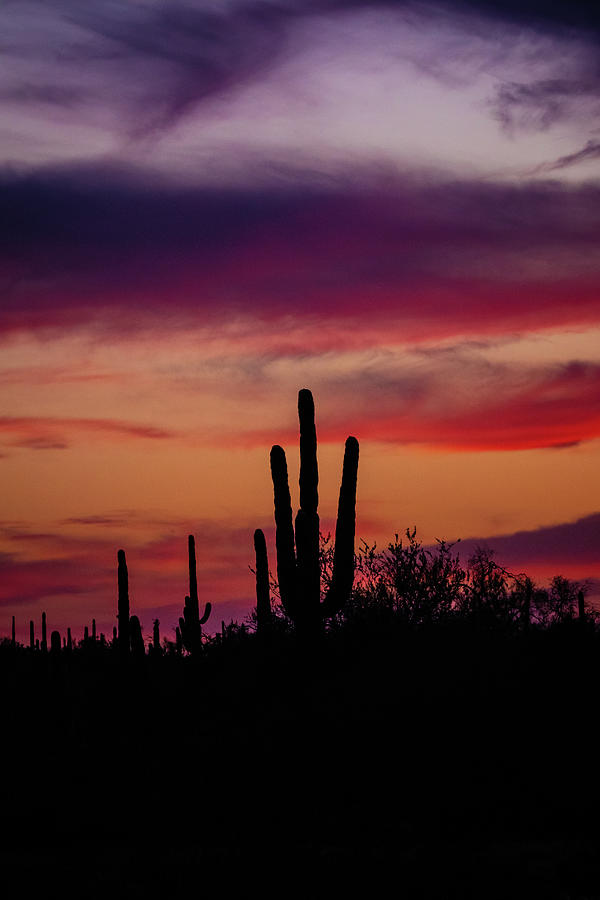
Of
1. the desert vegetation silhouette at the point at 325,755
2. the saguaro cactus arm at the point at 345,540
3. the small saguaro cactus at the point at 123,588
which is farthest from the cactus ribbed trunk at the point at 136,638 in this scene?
the saguaro cactus arm at the point at 345,540

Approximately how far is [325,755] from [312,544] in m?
4.77

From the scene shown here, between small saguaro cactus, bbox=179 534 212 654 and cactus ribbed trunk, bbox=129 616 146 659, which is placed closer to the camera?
cactus ribbed trunk, bbox=129 616 146 659

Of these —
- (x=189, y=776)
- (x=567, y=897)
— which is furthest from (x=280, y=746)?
(x=567, y=897)

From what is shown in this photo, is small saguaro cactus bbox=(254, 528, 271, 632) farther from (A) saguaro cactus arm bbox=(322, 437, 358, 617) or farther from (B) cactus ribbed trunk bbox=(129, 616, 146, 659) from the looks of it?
(A) saguaro cactus arm bbox=(322, 437, 358, 617)

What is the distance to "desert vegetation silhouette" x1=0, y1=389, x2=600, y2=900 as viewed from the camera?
1267 cm

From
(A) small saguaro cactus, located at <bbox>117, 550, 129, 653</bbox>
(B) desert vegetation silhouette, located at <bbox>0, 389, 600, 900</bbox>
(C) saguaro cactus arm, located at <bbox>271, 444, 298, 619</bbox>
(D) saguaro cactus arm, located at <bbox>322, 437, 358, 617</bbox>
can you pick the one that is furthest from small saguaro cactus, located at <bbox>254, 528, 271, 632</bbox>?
(D) saguaro cactus arm, located at <bbox>322, 437, 358, 617</bbox>

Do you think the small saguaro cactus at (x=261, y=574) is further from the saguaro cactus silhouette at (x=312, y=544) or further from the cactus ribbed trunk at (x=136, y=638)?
the saguaro cactus silhouette at (x=312, y=544)

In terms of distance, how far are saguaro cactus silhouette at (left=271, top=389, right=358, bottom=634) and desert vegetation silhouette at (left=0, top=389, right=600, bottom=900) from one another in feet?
0.13

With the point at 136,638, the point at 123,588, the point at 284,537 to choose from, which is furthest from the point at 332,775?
the point at 123,588

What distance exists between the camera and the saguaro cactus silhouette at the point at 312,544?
21047 mm

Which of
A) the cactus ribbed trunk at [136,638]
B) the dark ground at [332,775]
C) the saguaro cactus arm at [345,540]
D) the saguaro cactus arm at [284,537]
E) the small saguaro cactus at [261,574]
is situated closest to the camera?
the dark ground at [332,775]

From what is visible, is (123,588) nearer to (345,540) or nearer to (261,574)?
(261,574)

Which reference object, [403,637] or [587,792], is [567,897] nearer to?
[587,792]

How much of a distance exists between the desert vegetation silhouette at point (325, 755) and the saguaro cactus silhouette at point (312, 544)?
39 millimetres
